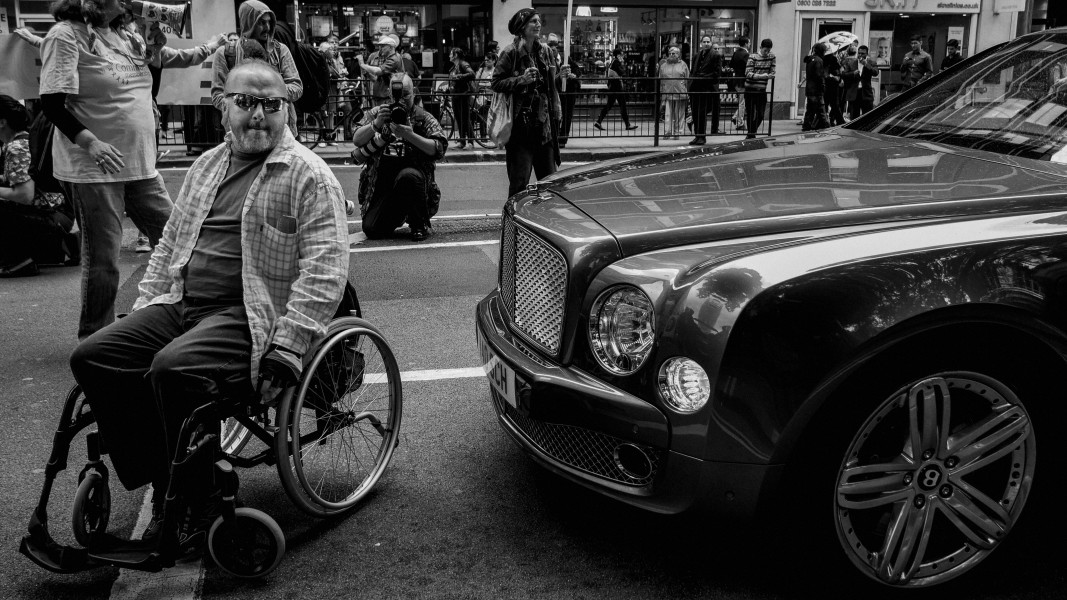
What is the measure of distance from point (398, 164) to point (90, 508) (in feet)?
18.8

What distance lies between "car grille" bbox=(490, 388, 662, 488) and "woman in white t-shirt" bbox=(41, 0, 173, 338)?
8.69 ft

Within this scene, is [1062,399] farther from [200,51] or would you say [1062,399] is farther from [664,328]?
[200,51]

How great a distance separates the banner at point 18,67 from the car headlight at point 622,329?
28.3 ft

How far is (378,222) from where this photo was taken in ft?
27.8

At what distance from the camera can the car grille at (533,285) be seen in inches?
119

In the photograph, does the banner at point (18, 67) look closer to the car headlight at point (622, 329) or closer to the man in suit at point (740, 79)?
the car headlight at point (622, 329)

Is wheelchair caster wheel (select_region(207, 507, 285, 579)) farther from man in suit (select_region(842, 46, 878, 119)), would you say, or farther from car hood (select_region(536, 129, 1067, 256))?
man in suit (select_region(842, 46, 878, 119))

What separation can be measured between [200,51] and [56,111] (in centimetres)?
142

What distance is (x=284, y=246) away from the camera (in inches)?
128

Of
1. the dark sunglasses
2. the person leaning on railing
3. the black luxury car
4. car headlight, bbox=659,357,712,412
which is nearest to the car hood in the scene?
the black luxury car

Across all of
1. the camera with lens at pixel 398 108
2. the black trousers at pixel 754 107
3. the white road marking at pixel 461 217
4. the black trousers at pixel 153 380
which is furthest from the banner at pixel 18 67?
the black trousers at pixel 754 107

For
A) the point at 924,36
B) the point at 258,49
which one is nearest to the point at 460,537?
the point at 258,49

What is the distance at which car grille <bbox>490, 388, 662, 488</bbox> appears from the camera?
108 inches

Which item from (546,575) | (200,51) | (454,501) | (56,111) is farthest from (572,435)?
(200,51)
